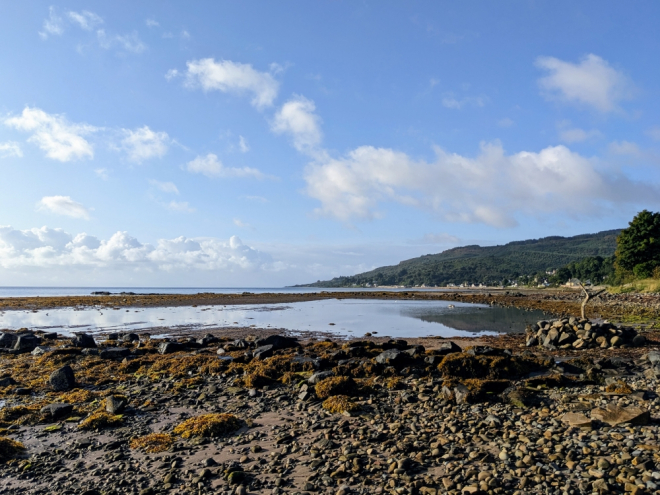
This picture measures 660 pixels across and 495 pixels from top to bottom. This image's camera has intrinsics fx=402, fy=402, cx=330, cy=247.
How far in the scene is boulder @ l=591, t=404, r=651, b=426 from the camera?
8.34 metres

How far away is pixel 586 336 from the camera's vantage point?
21.1m

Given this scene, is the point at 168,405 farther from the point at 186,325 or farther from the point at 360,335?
the point at 186,325

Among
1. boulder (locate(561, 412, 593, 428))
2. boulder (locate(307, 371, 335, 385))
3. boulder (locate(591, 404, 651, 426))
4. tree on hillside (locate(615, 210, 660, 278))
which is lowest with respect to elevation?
boulder (locate(307, 371, 335, 385))

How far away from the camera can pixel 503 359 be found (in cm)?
1495

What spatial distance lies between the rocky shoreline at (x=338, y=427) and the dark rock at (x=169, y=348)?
360 cm

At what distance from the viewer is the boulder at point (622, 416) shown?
8344 millimetres

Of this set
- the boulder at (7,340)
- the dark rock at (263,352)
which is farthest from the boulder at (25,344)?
the dark rock at (263,352)

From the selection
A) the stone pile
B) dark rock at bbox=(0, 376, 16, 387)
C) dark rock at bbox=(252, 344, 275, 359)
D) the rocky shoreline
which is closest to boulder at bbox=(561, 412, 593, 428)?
the rocky shoreline

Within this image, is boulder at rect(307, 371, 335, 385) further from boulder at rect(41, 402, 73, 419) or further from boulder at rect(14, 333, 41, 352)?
boulder at rect(14, 333, 41, 352)

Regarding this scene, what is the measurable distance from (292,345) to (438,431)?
45.7 feet

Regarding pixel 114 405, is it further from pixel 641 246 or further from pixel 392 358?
pixel 641 246

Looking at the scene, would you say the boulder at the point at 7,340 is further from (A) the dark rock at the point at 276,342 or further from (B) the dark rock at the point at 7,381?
(A) the dark rock at the point at 276,342

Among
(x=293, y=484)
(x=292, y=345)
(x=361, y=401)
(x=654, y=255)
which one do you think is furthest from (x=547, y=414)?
(x=654, y=255)

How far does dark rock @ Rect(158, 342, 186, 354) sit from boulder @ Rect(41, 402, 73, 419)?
9.97m
